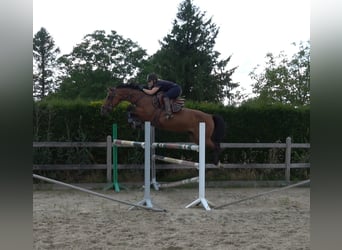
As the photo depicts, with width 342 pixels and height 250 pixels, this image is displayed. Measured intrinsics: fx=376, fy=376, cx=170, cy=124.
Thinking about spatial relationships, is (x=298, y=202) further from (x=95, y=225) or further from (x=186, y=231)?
(x=95, y=225)

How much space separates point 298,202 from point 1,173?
5459 millimetres

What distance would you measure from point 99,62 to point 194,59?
804 centimetres

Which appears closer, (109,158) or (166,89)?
(166,89)

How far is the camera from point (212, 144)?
669 centimetres

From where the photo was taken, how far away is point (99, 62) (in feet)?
93.8

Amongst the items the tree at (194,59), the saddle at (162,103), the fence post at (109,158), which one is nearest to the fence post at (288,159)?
the saddle at (162,103)

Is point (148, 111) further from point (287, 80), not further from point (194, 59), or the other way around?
point (194, 59)

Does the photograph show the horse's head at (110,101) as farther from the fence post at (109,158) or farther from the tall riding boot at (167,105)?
the fence post at (109,158)

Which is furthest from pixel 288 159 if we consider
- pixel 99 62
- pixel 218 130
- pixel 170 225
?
pixel 99 62

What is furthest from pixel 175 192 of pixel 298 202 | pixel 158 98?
pixel 298 202

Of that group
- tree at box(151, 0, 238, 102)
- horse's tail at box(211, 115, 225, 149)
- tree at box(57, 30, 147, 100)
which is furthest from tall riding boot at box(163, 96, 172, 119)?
tree at box(57, 30, 147, 100)

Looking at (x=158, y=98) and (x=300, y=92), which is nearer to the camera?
(x=158, y=98)

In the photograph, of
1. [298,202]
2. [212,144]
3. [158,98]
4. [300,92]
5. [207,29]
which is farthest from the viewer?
[207,29]

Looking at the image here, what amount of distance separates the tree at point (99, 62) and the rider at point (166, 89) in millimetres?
21223
